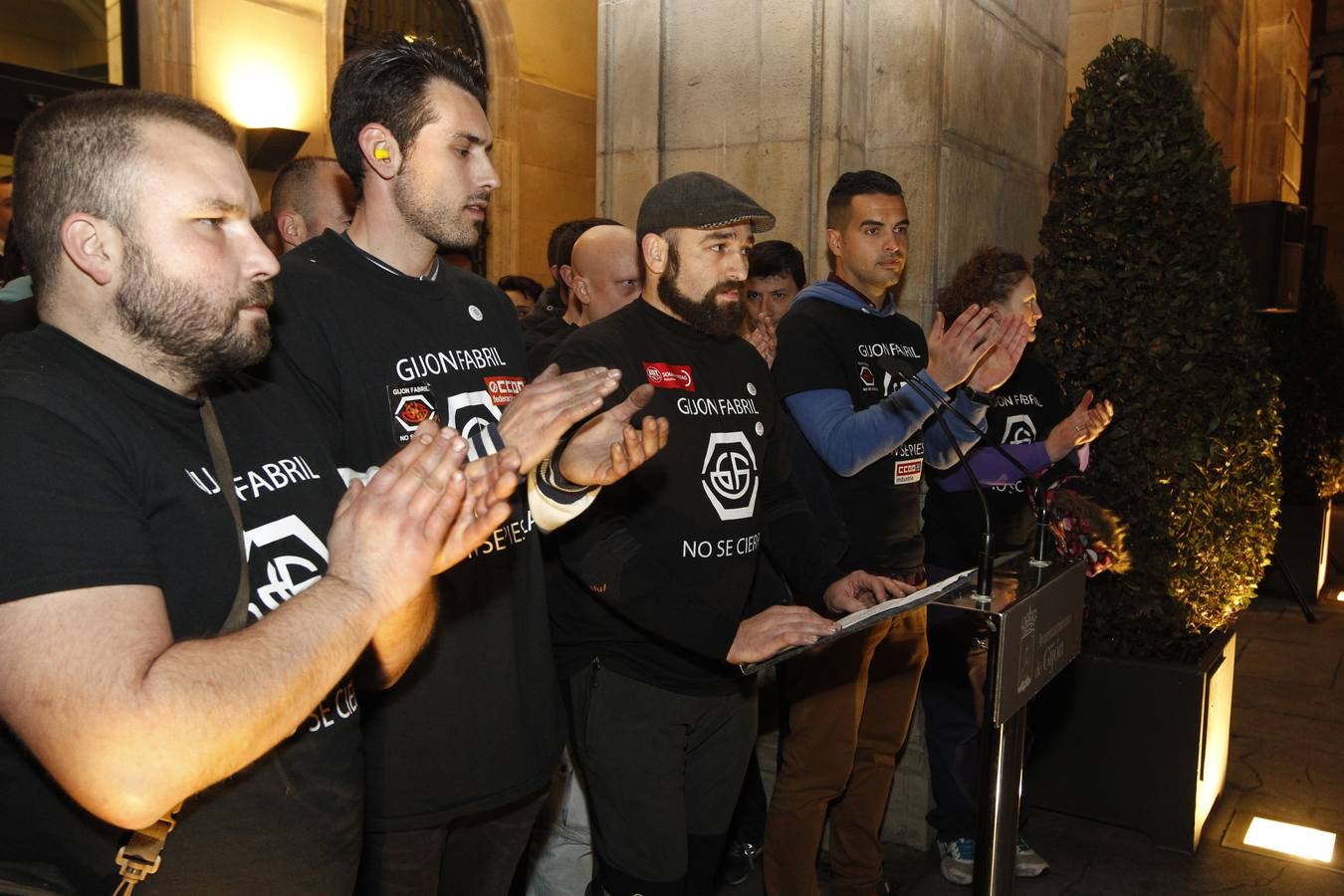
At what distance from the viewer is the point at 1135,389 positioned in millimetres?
4039

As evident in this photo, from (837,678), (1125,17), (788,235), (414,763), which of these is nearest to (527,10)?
(1125,17)

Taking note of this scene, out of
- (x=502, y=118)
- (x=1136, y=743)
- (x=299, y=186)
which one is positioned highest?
(x=502, y=118)

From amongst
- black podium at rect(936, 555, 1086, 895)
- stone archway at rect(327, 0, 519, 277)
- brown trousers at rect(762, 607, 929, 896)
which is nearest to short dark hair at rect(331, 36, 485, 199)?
black podium at rect(936, 555, 1086, 895)

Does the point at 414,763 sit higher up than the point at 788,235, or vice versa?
the point at 788,235

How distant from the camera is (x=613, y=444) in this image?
2.09 meters

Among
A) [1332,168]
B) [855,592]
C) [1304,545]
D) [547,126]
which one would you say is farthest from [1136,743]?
[1332,168]

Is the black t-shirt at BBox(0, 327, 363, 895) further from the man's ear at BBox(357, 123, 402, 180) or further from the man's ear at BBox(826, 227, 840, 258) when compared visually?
the man's ear at BBox(826, 227, 840, 258)

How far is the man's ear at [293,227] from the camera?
10.7 ft

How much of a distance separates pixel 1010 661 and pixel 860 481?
1.41 m

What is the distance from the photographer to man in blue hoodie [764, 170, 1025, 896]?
314cm

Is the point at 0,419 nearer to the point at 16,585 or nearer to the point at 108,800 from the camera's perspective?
the point at 16,585

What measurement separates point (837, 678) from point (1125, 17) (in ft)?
23.2

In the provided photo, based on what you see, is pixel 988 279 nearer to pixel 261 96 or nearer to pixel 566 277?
pixel 566 277

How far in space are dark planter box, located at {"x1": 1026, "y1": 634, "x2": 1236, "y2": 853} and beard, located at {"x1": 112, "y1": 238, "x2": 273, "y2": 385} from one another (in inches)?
140
